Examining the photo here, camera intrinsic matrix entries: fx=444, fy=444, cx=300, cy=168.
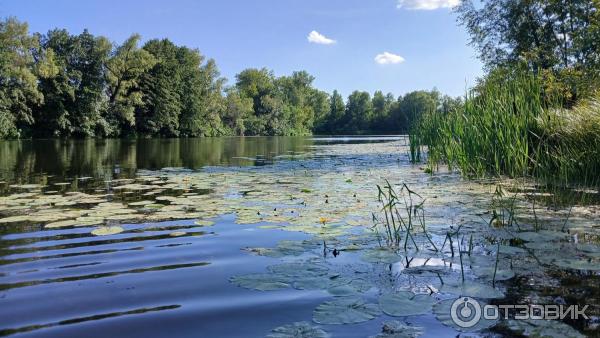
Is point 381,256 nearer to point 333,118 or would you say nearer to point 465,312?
point 465,312

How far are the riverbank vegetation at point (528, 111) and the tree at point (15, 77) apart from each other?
3260cm

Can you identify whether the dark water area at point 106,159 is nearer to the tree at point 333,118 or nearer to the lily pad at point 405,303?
the lily pad at point 405,303

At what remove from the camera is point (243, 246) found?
397 centimetres

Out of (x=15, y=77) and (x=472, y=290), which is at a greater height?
(x=15, y=77)

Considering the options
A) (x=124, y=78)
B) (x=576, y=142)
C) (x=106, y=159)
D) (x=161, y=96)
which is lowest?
(x=106, y=159)

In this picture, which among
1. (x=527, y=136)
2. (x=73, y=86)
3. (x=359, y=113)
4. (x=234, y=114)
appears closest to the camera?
(x=527, y=136)

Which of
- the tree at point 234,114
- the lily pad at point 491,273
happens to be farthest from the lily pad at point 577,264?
the tree at point 234,114

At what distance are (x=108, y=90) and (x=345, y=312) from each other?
50.6 metres

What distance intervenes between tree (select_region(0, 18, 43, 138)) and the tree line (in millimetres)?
66

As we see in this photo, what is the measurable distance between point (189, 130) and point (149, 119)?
23.6 ft

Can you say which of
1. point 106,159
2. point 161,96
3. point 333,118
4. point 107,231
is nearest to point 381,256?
point 107,231

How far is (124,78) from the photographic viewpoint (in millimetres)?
48031

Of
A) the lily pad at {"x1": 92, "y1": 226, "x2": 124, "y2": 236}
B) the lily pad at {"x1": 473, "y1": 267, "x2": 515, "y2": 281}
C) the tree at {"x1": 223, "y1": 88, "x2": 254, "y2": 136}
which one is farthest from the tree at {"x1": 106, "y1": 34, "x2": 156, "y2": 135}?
the lily pad at {"x1": 473, "y1": 267, "x2": 515, "y2": 281}

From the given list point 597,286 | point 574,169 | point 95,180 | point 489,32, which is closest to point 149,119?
point 489,32
